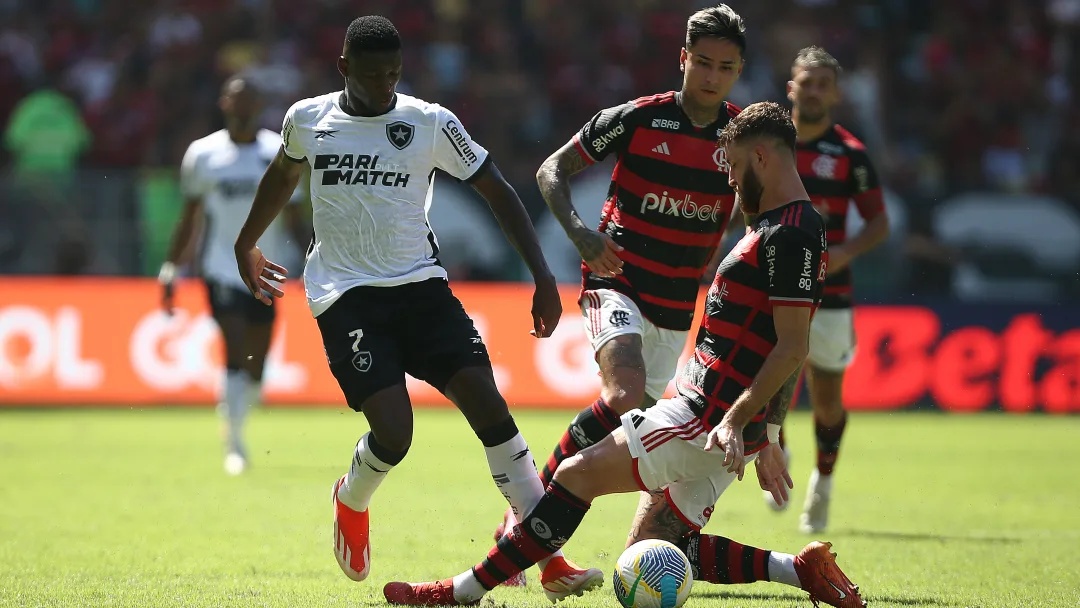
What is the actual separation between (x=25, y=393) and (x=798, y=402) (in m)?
8.67

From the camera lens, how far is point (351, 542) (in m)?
6.10

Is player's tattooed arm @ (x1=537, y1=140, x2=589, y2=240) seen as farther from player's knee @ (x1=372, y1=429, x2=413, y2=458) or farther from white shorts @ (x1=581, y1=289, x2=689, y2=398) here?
player's knee @ (x1=372, y1=429, x2=413, y2=458)

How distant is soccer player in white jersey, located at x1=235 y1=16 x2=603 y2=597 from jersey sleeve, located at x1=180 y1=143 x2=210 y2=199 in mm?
5196

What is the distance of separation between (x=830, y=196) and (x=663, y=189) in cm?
212

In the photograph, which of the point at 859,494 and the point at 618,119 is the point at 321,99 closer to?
the point at 618,119

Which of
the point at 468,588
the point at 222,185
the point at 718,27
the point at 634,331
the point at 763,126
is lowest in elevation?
the point at 222,185

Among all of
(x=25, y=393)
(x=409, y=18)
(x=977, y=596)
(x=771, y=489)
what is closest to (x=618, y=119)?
(x=771, y=489)

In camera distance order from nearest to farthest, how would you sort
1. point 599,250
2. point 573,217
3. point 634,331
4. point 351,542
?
point 351,542
point 599,250
point 573,217
point 634,331

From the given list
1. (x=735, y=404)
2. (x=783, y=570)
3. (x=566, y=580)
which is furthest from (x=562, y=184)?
(x=783, y=570)

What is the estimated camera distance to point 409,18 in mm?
20812

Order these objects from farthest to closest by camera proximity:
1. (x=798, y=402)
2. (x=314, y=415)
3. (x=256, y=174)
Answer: (x=798, y=402), (x=314, y=415), (x=256, y=174)

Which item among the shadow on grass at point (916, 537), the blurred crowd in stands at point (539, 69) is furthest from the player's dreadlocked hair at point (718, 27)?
the blurred crowd in stands at point (539, 69)

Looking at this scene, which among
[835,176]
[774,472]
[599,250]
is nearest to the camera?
[774,472]

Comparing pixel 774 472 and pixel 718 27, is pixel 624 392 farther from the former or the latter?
pixel 718 27
